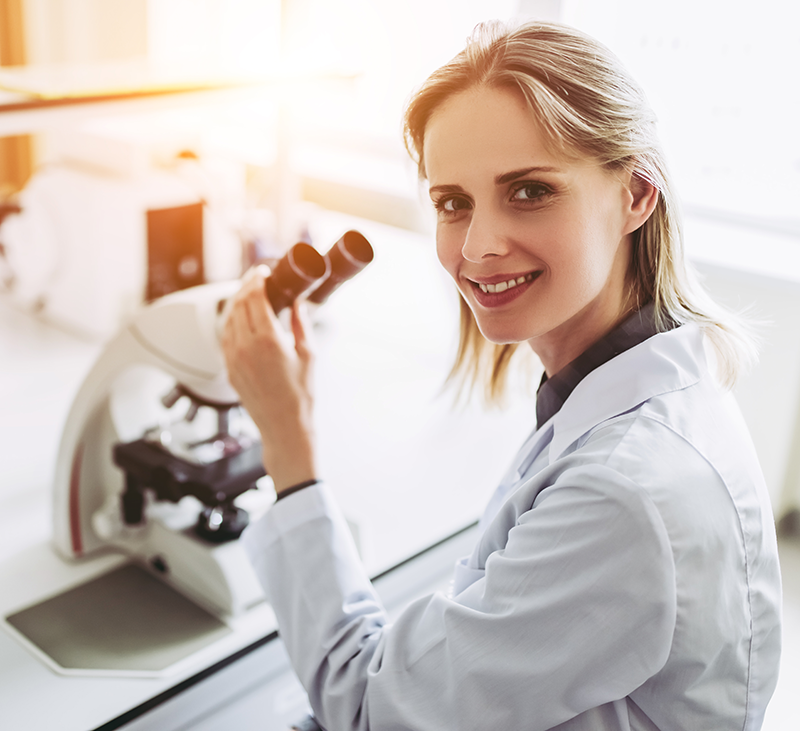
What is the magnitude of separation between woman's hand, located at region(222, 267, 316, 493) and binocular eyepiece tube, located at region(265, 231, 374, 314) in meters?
0.02

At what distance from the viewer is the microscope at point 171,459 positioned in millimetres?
1093

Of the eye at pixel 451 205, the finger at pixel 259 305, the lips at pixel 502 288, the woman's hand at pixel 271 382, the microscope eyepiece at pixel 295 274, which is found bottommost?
the woman's hand at pixel 271 382

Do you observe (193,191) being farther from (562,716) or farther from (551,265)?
(562,716)

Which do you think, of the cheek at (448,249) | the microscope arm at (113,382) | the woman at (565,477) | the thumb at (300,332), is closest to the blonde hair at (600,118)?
the woman at (565,477)

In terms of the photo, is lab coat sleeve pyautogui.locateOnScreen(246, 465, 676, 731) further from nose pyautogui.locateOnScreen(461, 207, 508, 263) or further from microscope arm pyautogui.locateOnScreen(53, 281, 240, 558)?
microscope arm pyautogui.locateOnScreen(53, 281, 240, 558)

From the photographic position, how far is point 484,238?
0.80 meters

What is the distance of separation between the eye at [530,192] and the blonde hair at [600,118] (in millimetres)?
42

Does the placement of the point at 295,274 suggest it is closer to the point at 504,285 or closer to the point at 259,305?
the point at 259,305

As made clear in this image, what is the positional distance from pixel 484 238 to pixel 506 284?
0.21 feet

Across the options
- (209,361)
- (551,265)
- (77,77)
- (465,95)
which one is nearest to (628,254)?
(551,265)

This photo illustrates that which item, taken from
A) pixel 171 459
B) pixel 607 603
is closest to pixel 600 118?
pixel 607 603

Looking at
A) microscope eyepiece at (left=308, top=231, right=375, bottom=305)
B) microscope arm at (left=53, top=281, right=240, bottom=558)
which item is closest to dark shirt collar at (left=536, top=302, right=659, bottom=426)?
microscope eyepiece at (left=308, top=231, right=375, bottom=305)

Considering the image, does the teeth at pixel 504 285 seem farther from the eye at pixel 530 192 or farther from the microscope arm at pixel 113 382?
the microscope arm at pixel 113 382

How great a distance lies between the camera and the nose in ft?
2.63
